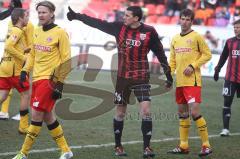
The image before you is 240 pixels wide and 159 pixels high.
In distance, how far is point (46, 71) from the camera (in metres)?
6.83

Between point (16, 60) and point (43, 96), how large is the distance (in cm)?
248

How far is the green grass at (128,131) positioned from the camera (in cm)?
772

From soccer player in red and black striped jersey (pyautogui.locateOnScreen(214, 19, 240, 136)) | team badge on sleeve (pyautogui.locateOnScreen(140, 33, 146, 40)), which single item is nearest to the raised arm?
team badge on sleeve (pyautogui.locateOnScreen(140, 33, 146, 40))

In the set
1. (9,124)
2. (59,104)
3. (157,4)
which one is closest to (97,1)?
(157,4)

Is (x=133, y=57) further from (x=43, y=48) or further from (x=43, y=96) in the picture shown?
(x=43, y=96)

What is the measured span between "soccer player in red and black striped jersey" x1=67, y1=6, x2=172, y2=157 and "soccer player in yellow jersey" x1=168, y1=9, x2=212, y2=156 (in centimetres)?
43

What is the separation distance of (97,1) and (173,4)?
3.70 m

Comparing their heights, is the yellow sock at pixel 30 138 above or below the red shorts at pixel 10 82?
below

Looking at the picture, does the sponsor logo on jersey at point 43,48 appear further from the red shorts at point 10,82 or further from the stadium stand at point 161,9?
the stadium stand at point 161,9

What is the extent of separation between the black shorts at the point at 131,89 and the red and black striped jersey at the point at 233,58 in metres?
2.60

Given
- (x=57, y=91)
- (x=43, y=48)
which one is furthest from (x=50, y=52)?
(x=57, y=91)

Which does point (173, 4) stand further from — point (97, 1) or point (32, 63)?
point (32, 63)

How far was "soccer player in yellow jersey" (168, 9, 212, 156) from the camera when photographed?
783 centimetres

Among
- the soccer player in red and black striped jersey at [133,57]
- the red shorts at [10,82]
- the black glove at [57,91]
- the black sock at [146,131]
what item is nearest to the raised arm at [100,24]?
the soccer player in red and black striped jersey at [133,57]
